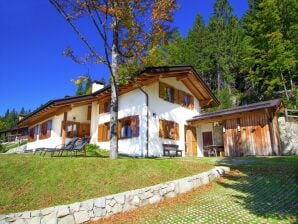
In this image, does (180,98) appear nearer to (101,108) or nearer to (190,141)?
(190,141)

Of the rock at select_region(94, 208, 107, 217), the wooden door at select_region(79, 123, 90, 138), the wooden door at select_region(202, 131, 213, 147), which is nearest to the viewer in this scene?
the rock at select_region(94, 208, 107, 217)

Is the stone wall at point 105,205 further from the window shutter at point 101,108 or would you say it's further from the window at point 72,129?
the window at point 72,129

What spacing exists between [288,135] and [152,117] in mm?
10046

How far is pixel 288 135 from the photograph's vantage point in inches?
750

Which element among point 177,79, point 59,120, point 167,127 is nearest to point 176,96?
point 177,79

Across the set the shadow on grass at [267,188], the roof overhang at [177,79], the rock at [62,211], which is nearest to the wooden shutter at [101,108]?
the roof overhang at [177,79]

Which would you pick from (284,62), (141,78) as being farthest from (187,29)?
(141,78)

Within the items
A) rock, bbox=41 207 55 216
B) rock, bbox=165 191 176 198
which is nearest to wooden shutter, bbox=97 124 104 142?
rock, bbox=165 191 176 198

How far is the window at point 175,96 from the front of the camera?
18766 millimetres

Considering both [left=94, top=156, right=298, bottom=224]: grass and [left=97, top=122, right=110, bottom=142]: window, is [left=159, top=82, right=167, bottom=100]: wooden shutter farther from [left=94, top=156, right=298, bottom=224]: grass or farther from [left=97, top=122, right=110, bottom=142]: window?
[left=94, top=156, right=298, bottom=224]: grass

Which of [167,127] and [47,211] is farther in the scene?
[167,127]

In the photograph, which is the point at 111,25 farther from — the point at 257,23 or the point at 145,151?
the point at 257,23

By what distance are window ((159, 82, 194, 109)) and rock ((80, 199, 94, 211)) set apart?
12163 millimetres

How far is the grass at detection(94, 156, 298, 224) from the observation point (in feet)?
21.0
